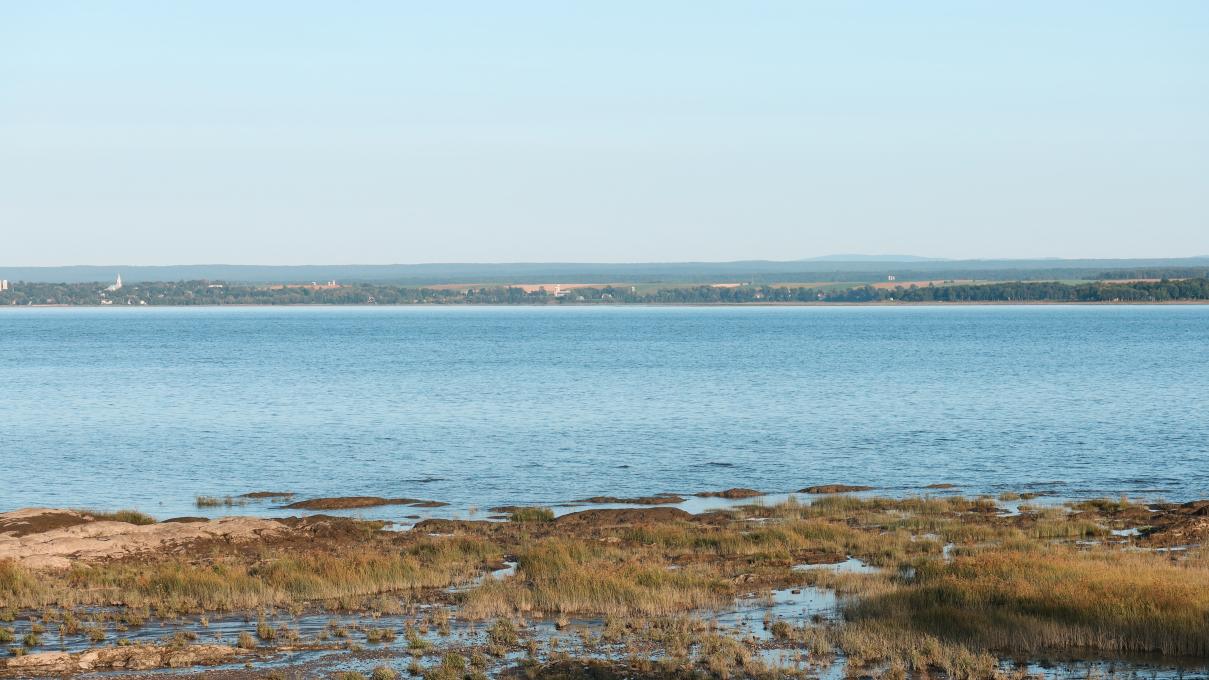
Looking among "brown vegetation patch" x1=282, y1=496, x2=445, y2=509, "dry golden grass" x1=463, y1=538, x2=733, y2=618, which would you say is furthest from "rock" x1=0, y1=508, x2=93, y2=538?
"dry golden grass" x1=463, y1=538, x2=733, y2=618

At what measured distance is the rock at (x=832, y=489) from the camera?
135 feet

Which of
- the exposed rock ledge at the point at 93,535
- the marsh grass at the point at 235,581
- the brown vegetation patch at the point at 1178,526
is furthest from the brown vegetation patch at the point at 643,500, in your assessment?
the brown vegetation patch at the point at 1178,526

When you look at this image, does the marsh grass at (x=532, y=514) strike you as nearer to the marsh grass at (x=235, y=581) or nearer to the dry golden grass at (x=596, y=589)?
the marsh grass at (x=235, y=581)

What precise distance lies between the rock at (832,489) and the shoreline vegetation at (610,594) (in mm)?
5919

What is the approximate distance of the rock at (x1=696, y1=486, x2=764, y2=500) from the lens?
40237 millimetres

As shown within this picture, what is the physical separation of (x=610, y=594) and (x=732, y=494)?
55.0ft

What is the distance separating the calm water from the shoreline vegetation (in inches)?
346

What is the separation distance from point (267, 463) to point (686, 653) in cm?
3303

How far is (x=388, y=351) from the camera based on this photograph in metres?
153

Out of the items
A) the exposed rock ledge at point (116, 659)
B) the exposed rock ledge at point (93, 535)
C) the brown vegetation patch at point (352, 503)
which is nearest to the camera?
the exposed rock ledge at point (116, 659)

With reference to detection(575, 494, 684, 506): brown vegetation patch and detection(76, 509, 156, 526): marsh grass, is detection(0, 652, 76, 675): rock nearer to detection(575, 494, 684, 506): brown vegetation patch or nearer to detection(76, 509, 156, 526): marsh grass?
detection(76, 509, 156, 526): marsh grass

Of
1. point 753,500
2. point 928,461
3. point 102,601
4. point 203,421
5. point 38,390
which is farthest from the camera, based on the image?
point 38,390

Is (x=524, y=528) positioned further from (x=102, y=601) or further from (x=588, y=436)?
(x=588, y=436)

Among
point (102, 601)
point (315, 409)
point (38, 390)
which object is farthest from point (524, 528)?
point (38, 390)
